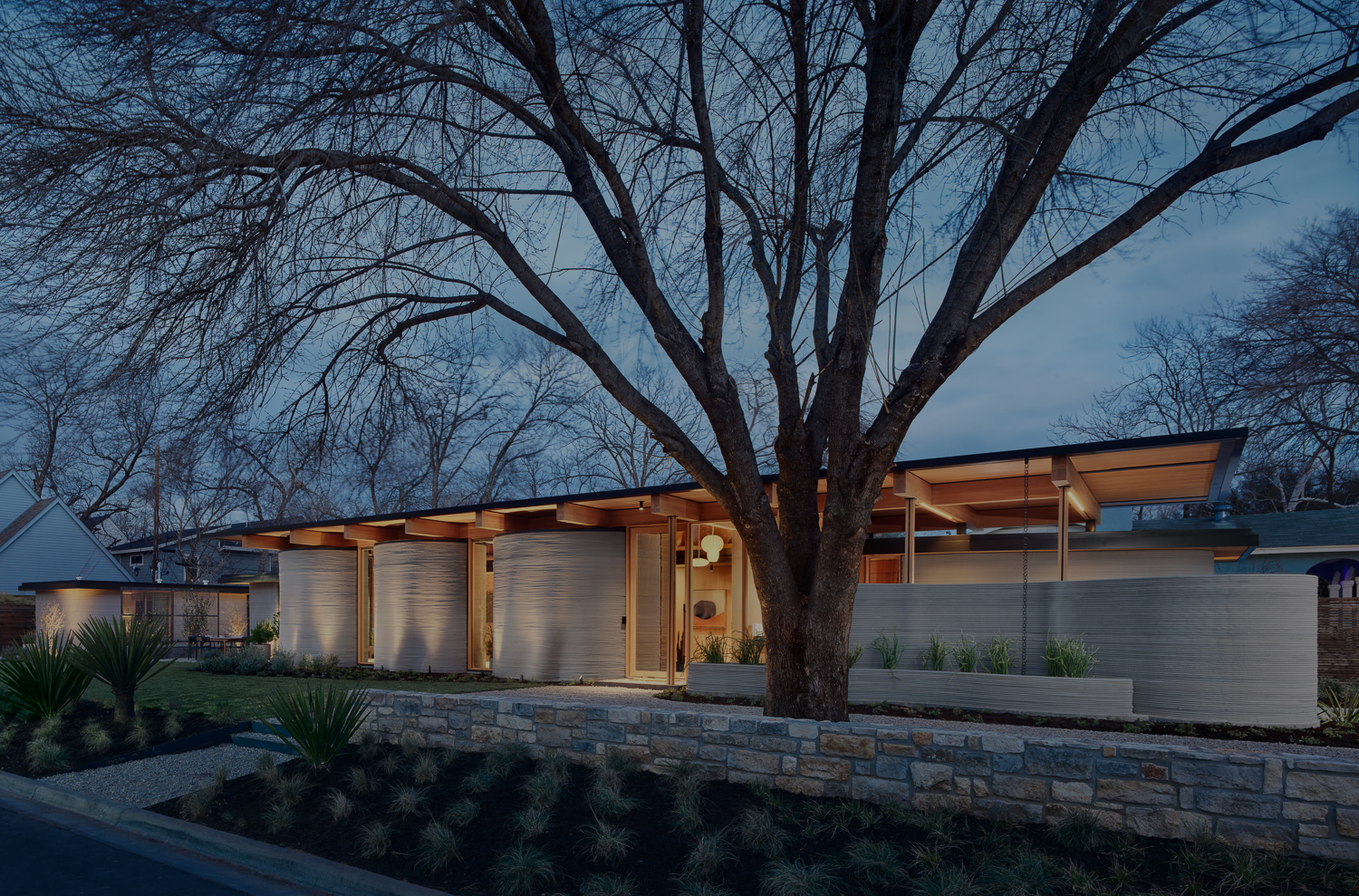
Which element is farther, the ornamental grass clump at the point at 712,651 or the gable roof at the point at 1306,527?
the gable roof at the point at 1306,527

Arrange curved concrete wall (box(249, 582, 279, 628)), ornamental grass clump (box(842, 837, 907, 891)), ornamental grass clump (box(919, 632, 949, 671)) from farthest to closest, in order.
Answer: curved concrete wall (box(249, 582, 279, 628)), ornamental grass clump (box(919, 632, 949, 671)), ornamental grass clump (box(842, 837, 907, 891))

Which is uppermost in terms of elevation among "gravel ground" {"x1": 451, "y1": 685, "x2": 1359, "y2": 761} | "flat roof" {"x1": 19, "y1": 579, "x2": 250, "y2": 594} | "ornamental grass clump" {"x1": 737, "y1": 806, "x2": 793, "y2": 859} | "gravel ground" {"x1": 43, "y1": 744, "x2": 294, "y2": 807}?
"ornamental grass clump" {"x1": 737, "y1": 806, "x2": 793, "y2": 859}

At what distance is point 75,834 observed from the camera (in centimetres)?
666

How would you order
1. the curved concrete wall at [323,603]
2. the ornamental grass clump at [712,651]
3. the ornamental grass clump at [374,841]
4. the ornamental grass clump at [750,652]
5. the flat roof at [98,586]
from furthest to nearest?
the flat roof at [98,586] → the curved concrete wall at [323,603] → the ornamental grass clump at [712,651] → the ornamental grass clump at [750,652] → the ornamental grass clump at [374,841]

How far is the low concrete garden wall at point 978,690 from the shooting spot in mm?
9423

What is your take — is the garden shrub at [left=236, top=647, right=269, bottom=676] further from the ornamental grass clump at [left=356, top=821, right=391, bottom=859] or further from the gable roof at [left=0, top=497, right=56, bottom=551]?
the gable roof at [left=0, top=497, right=56, bottom=551]

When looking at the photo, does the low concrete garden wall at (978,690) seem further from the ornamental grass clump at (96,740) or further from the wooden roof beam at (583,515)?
the ornamental grass clump at (96,740)

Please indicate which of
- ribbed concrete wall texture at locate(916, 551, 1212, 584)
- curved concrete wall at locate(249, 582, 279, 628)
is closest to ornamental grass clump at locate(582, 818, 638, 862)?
ribbed concrete wall texture at locate(916, 551, 1212, 584)

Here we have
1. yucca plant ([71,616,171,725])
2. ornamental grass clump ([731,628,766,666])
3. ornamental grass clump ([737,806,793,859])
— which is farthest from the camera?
ornamental grass clump ([731,628,766,666])

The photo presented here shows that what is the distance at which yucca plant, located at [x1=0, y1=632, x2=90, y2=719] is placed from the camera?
34.2ft

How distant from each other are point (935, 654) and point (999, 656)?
0.80m

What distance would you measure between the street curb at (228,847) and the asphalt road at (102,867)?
80 mm

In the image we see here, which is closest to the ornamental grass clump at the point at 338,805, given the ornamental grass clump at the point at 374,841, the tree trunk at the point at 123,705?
the ornamental grass clump at the point at 374,841

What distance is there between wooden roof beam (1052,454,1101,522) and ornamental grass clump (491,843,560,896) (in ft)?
27.2
